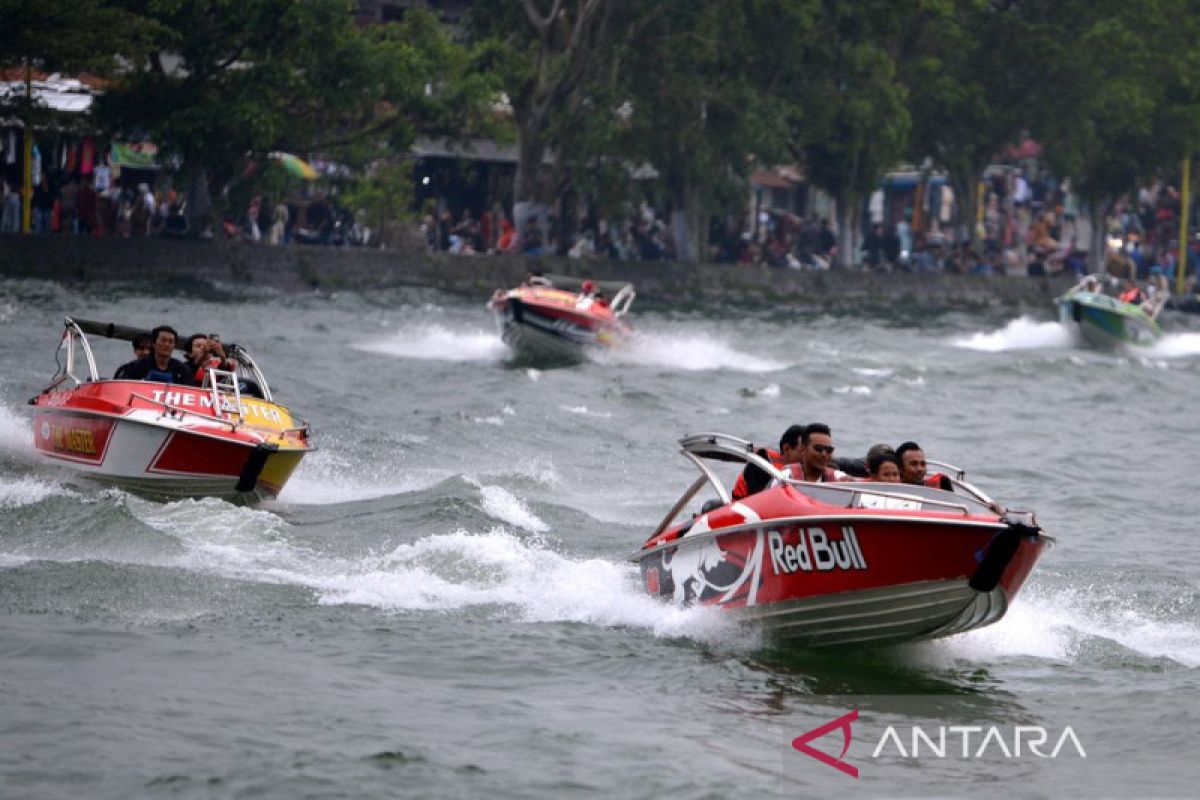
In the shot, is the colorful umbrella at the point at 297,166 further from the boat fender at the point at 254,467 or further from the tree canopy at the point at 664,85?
the boat fender at the point at 254,467

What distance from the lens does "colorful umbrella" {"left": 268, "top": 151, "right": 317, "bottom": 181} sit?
147 feet

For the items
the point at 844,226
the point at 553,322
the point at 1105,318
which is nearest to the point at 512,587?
the point at 553,322

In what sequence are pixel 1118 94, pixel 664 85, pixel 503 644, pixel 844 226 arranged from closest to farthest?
pixel 503 644
pixel 664 85
pixel 844 226
pixel 1118 94

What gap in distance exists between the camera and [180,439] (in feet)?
57.0

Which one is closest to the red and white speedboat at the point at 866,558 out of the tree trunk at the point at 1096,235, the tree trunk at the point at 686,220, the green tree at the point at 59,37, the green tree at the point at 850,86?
the green tree at the point at 59,37

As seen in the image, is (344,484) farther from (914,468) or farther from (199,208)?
(199,208)

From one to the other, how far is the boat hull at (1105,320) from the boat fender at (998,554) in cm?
3241

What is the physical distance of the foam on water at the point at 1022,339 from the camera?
45625 millimetres

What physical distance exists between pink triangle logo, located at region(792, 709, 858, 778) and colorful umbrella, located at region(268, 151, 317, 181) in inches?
1330

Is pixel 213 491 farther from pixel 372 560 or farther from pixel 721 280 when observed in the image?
pixel 721 280

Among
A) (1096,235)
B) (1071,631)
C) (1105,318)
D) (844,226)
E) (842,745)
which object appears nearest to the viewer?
(842,745)

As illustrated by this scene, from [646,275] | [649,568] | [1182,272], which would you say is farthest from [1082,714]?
[1182,272]

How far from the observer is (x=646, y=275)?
166 ft

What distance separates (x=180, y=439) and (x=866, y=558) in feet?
23.1
